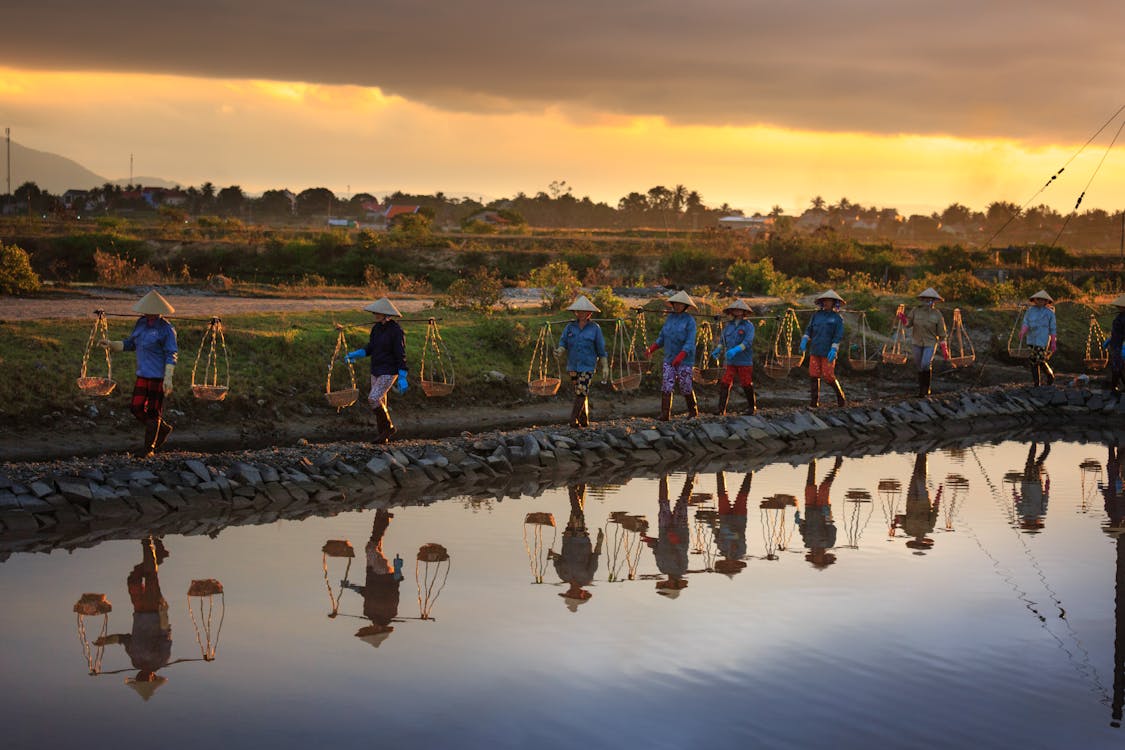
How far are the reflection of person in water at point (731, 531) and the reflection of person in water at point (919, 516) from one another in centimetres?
170

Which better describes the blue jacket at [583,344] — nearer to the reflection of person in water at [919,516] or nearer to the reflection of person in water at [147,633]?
the reflection of person in water at [919,516]

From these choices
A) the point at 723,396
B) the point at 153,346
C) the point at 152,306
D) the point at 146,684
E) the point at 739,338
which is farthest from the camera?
the point at 723,396

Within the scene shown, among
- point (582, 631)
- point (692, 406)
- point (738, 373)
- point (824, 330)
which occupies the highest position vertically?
point (824, 330)

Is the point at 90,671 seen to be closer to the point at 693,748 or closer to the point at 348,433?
the point at 693,748

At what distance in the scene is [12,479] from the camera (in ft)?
41.3

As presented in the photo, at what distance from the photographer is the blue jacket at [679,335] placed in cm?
1698

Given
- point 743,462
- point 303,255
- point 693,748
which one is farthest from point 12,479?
point 303,255

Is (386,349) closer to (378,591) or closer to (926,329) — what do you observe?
(378,591)

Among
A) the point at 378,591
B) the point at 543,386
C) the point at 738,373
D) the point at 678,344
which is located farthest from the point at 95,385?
the point at 738,373

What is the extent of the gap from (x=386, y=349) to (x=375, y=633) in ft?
20.1

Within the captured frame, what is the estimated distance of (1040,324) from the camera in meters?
22.3

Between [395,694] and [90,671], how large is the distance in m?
2.12

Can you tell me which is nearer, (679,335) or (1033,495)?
(1033,495)

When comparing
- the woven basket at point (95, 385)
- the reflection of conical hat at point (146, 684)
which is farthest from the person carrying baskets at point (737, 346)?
the reflection of conical hat at point (146, 684)
